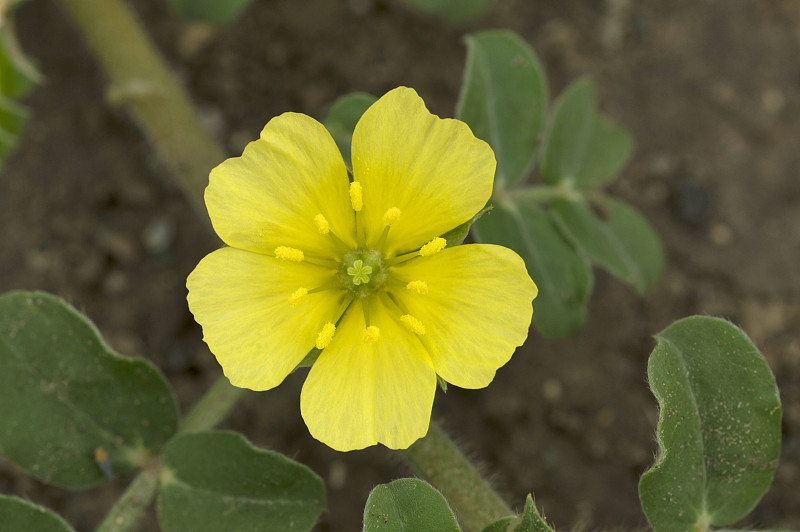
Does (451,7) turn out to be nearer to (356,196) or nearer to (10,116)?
(356,196)

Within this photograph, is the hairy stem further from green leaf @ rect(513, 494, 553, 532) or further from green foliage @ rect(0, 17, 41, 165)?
green leaf @ rect(513, 494, 553, 532)

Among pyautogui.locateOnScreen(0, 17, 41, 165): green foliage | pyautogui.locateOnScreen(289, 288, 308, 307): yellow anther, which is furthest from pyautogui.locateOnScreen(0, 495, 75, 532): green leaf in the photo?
pyautogui.locateOnScreen(0, 17, 41, 165): green foliage

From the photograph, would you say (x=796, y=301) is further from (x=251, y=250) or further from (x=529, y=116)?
(x=251, y=250)

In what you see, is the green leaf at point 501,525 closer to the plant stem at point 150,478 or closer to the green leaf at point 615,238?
the plant stem at point 150,478

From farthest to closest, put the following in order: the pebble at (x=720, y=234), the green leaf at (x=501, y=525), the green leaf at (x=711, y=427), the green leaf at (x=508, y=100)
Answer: the pebble at (x=720, y=234) < the green leaf at (x=508, y=100) < the green leaf at (x=711, y=427) < the green leaf at (x=501, y=525)

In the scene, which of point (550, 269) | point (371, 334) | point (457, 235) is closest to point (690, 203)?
point (550, 269)

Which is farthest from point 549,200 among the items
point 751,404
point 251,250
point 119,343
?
point 119,343

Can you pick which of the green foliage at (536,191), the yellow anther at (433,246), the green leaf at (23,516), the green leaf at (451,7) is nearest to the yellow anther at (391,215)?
the yellow anther at (433,246)

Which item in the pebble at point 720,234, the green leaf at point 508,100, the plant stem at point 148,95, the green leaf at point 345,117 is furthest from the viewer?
the pebble at point 720,234
